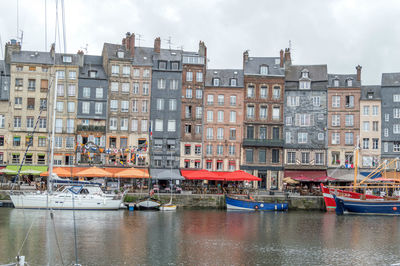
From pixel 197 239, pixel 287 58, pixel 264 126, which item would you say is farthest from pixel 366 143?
pixel 197 239

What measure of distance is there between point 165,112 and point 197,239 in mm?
35732

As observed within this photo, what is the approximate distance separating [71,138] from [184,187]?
16424 mm

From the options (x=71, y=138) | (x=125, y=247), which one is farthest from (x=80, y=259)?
(x=71, y=138)

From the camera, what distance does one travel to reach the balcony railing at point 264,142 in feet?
235

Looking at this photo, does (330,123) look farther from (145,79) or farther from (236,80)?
(145,79)

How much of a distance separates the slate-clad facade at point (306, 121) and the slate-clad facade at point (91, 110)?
24.1 metres

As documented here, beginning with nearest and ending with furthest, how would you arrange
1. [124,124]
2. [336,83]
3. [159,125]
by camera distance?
[124,124], [159,125], [336,83]

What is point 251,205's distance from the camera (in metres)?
58.9

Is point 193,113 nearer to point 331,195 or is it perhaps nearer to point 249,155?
point 249,155

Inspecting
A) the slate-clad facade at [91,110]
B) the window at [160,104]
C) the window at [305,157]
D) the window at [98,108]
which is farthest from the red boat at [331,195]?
the window at [98,108]

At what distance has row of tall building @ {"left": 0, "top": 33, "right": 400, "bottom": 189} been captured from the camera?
69.1 m

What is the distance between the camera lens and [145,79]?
71250 millimetres

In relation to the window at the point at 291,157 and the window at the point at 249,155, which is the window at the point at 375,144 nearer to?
the window at the point at 291,157

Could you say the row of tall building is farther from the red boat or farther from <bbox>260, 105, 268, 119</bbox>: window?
the red boat
